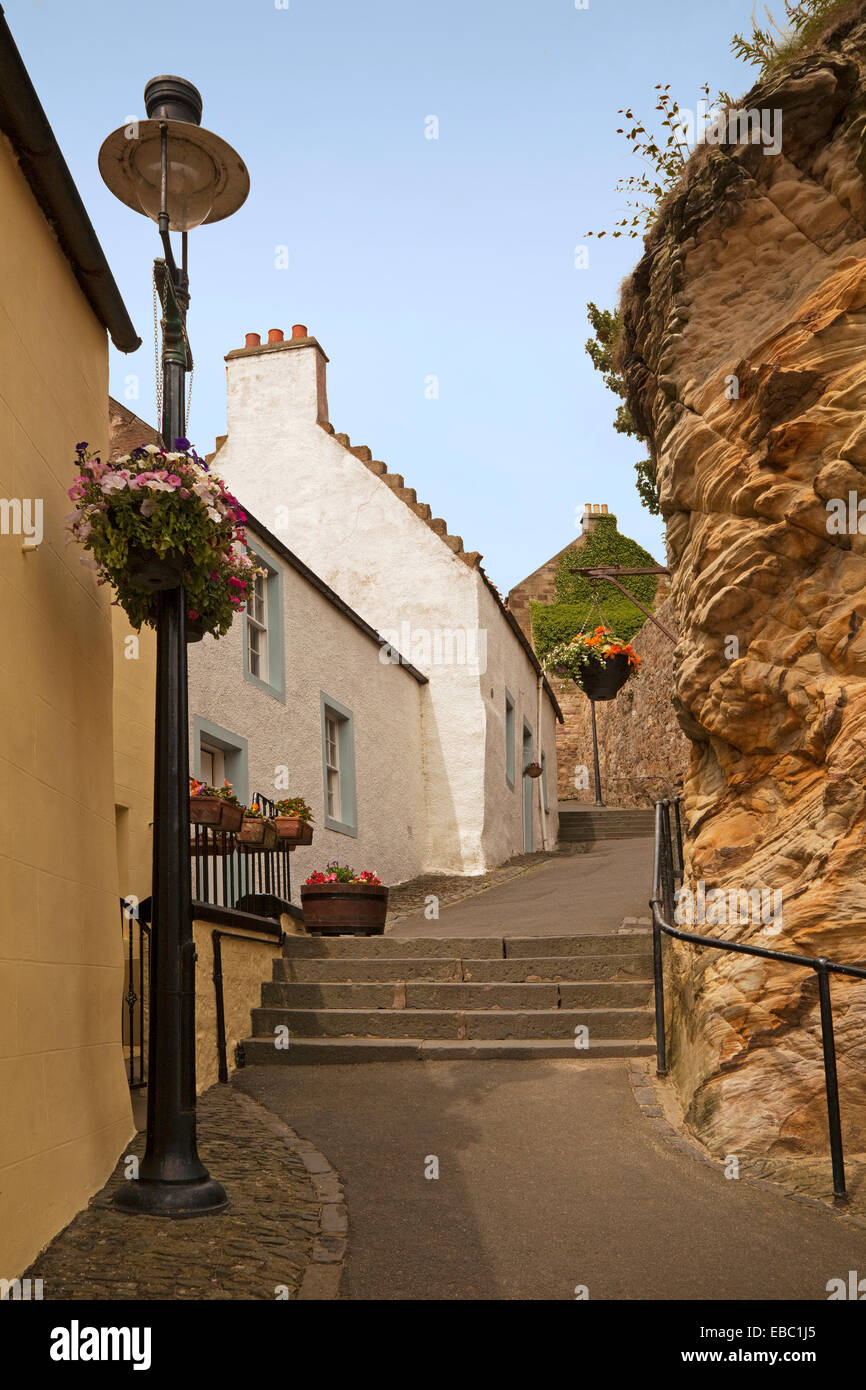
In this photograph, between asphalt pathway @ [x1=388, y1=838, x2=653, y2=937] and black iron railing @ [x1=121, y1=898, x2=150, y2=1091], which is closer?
black iron railing @ [x1=121, y1=898, x2=150, y2=1091]

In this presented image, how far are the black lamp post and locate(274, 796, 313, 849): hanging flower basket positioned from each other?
4547 mm

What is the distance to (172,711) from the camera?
5004 mm

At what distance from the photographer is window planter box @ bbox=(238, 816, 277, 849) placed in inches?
340

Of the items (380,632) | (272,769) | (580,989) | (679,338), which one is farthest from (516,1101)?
(380,632)

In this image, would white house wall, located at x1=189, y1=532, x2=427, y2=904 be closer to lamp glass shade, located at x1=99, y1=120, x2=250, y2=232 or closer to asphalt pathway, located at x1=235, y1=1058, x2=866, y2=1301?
asphalt pathway, located at x1=235, y1=1058, x2=866, y2=1301

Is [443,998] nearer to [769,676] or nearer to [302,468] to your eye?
[769,676]

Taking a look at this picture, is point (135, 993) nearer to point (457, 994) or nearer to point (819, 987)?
point (457, 994)

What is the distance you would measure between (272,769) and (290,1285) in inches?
321

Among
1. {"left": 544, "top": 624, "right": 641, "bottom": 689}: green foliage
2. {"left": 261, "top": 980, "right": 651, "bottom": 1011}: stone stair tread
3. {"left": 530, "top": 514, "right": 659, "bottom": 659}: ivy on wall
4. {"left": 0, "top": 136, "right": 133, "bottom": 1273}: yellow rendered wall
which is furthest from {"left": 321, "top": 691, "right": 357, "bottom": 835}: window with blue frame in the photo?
{"left": 530, "top": 514, "right": 659, "bottom": 659}: ivy on wall

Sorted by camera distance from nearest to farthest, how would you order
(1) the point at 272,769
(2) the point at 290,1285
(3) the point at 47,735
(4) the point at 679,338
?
(2) the point at 290,1285 → (3) the point at 47,735 → (4) the point at 679,338 → (1) the point at 272,769

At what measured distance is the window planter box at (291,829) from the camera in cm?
959

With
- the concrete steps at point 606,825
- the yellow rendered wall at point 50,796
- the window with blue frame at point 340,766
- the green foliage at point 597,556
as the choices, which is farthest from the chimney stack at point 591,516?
the yellow rendered wall at point 50,796

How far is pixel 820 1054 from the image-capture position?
18.3 ft
